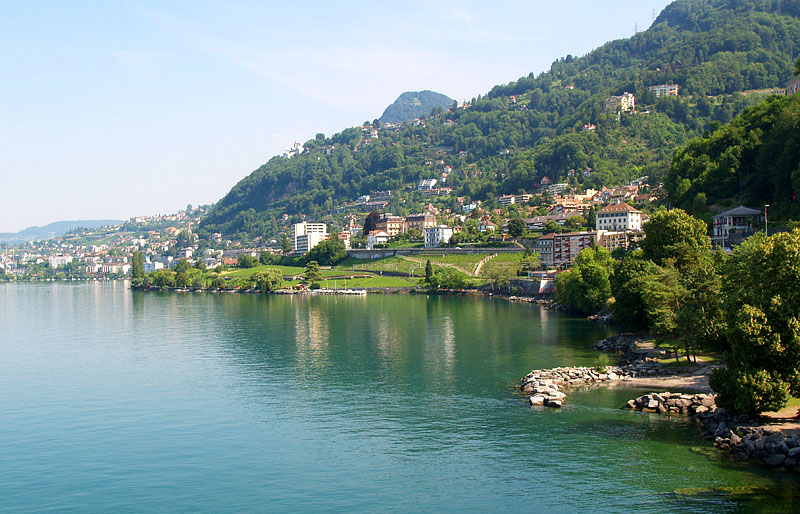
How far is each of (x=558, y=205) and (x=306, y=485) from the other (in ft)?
354

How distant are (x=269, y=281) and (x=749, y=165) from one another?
233 ft

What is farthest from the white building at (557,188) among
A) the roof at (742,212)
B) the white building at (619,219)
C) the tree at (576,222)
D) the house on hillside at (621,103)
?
the roof at (742,212)

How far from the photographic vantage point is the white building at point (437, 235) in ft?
389

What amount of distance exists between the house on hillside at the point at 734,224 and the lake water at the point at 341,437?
18.1 metres

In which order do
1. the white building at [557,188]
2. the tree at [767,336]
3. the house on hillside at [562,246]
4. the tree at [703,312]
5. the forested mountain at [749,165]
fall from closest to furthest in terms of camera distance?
the tree at [767,336], the tree at [703,312], the forested mountain at [749,165], the house on hillside at [562,246], the white building at [557,188]

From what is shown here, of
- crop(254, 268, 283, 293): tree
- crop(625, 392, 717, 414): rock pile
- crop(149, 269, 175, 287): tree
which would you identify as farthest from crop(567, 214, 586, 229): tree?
crop(625, 392, 717, 414): rock pile

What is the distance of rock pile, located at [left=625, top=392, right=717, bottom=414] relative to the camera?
84.4 ft

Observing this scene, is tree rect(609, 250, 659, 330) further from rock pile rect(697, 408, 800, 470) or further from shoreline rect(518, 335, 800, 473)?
rock pile rect(697, 408, 800, 470)

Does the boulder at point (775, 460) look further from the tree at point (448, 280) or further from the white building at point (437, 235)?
the white building at point (437, 235)

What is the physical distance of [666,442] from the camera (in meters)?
22.6

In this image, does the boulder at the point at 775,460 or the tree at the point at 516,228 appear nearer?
the boulder at the point at 775,460

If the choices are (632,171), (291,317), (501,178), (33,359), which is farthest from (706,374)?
(501,178)

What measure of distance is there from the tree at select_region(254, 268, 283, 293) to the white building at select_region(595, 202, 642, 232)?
5048cm

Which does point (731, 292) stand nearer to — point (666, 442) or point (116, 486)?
point (666, 442)
